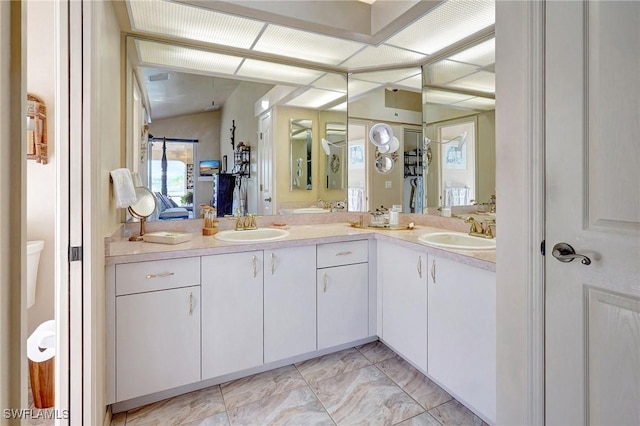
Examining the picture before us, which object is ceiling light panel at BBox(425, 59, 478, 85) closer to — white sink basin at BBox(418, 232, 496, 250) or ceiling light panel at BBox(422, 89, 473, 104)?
ceiling light panel at BBox(422, 89, 473, 104)

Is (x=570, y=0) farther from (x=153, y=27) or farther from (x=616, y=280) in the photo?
(x=153, y=27)

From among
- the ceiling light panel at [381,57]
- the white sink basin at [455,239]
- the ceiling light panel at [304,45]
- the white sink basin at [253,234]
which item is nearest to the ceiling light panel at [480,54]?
the ceiling light panel at [381,57]

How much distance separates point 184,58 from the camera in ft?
7.44

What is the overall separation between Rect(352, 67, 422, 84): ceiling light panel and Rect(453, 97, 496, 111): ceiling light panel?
569 millimetres

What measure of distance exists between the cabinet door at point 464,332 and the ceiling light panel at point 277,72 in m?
1.84

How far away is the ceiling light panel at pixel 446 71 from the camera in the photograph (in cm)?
223

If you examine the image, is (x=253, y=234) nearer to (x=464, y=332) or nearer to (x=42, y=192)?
(x=42, y=192)

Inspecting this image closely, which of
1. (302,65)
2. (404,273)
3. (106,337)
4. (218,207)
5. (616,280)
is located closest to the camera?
(616,280)

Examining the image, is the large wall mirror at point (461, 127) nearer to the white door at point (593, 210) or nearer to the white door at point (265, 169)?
the white door at point (593, 210)

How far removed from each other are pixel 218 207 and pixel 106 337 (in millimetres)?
1126

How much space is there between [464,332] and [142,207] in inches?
80.0

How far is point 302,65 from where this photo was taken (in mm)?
2646

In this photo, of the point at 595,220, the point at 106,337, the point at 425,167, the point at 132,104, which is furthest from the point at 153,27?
the point at 595,220

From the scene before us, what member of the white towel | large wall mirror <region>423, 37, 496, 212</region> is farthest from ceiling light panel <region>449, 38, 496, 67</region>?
the white towel
